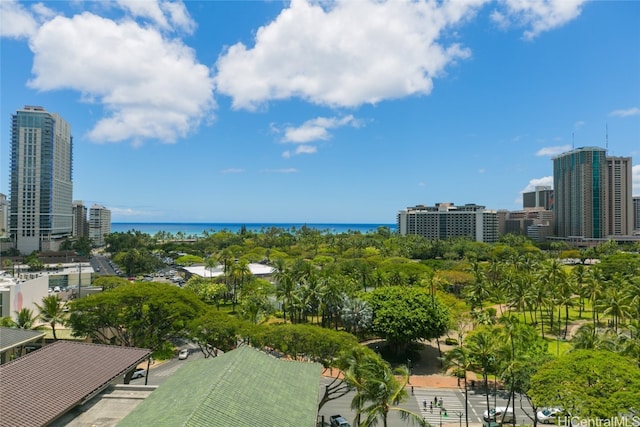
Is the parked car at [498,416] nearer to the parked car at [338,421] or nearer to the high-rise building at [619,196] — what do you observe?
the parked car at [338,421]

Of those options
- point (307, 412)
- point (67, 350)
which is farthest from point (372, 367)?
point (67, 350)

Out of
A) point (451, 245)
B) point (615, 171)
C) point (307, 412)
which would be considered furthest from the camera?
point (615, 171)

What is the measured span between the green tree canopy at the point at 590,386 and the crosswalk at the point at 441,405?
37.9 feet

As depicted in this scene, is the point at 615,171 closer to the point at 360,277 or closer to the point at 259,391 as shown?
the point at 360,277

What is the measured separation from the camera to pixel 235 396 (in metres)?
19.6

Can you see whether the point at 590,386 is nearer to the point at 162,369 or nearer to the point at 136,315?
the point at 136,315

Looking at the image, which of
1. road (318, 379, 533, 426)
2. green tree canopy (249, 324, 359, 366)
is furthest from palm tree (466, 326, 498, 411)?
green tree canopy (249, 324, 359, 366)

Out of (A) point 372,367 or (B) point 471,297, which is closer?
(A) point 372,367

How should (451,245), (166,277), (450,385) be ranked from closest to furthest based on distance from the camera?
(450,385) → (166,277) → (451,245)

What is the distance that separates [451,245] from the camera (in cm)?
14925

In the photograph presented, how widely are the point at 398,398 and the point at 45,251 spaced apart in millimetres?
171262

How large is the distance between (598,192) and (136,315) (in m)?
193

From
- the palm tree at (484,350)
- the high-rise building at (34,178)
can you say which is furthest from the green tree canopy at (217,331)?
the high-rise building at (34,178)

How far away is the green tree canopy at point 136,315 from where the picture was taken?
4109 cm
